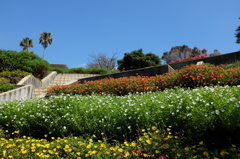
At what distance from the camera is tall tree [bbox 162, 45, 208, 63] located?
39531 millimetres

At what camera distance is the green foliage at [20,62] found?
1658 cm

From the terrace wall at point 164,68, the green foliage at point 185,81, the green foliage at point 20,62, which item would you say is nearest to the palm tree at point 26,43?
the green foliage at point 20,62

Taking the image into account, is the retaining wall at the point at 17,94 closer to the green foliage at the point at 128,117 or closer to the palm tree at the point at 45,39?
the green foliage at the point at 128,117

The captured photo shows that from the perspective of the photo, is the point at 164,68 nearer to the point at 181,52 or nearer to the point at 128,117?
the point at 128,117

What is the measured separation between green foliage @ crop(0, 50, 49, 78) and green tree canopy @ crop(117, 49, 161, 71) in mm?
12921

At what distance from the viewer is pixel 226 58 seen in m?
13.8

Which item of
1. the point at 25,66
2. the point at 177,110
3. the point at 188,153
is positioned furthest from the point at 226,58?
the point at 25,66

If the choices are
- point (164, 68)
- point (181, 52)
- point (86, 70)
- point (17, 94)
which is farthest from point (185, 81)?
point (181, 52)

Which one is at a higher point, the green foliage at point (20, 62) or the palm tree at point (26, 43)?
the palm tree at point (26, 43)

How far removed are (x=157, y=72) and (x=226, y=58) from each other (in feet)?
17.3

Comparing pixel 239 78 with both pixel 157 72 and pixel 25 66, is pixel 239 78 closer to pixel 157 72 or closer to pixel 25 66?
pixel 157 72

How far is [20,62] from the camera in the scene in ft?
55.2

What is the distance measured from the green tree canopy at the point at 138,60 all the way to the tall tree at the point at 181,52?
462 inches

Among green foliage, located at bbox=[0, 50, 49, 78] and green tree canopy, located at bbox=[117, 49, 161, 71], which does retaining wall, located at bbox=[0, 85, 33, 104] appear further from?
green tree canopy, located at bbox=[117, 49, 161, 71]
